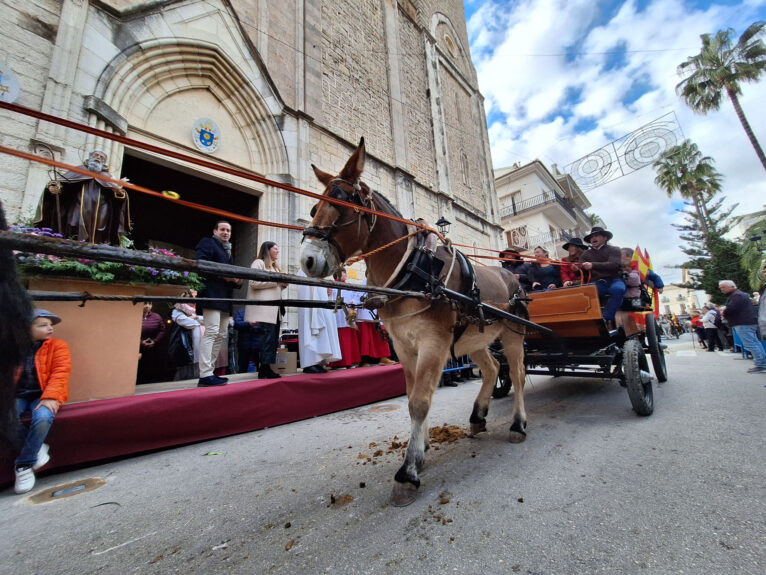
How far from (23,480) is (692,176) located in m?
38.0

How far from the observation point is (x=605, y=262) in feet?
13.3

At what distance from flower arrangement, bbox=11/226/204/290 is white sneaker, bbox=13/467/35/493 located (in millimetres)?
1571

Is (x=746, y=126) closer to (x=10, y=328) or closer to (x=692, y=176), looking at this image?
(x=692, y=176)

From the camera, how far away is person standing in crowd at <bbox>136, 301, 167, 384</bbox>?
5016mm

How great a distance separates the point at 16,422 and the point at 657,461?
3.42 meters

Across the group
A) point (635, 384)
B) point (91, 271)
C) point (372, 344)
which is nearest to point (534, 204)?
point (372, 344)

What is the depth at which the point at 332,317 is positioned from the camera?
15.9 ft

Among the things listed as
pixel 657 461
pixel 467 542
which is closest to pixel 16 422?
pixel 467 542

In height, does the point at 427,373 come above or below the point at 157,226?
below

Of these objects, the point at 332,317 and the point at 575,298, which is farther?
the point at 332,317

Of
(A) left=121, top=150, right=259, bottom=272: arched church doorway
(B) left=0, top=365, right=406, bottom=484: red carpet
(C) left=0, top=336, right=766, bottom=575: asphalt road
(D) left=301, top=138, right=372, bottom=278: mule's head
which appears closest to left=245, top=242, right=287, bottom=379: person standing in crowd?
(B) left=0, top=365, right=406, bottom=484: red carpet

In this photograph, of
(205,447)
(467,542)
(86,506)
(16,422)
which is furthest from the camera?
(205,447)

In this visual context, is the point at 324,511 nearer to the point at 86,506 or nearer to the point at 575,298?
the point at 86,506

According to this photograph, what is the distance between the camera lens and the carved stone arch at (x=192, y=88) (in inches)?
240
